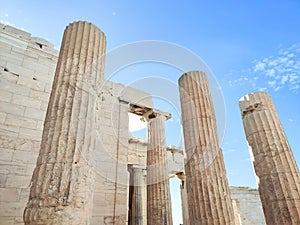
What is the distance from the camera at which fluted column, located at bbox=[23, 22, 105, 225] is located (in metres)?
3.38

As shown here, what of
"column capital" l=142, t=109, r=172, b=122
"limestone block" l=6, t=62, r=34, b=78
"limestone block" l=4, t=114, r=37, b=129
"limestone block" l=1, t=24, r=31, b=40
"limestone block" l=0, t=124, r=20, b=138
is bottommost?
"limestone block" l=0, t=124, r=20, b=138

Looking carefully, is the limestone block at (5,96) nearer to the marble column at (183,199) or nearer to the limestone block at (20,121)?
the limestone block at (20,121)

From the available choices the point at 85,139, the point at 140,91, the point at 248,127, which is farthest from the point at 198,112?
the point at 140,91

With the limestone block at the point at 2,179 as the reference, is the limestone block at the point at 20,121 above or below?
above

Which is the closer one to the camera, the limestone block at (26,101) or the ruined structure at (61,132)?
the ruined structure at (61,132)

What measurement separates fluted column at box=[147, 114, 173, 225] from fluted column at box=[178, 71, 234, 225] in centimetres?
437

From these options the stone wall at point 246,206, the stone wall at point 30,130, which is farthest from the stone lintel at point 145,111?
the stone wall at point 246,206

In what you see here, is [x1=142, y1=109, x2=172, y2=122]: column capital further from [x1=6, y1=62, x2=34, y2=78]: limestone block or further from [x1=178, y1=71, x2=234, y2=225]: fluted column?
[x1=6, y1=62, x2=34, y2=78]: limestone block

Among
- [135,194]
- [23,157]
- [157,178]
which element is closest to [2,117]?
[23,157]

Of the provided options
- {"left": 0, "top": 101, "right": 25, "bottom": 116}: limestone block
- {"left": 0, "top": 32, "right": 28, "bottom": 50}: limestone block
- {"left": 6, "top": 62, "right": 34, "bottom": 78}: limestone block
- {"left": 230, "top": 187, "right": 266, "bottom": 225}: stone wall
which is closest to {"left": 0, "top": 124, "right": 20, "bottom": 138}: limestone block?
{"left": 0, "top": 101, "right": 25, "bottom": 116}: limestone block

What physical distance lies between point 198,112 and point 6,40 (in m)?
7.25

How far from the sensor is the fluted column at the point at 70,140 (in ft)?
11.1

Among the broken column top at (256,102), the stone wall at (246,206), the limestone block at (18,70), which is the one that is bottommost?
the stone wall at (246,206)

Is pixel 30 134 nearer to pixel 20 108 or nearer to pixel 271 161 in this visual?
pixel 20 108
